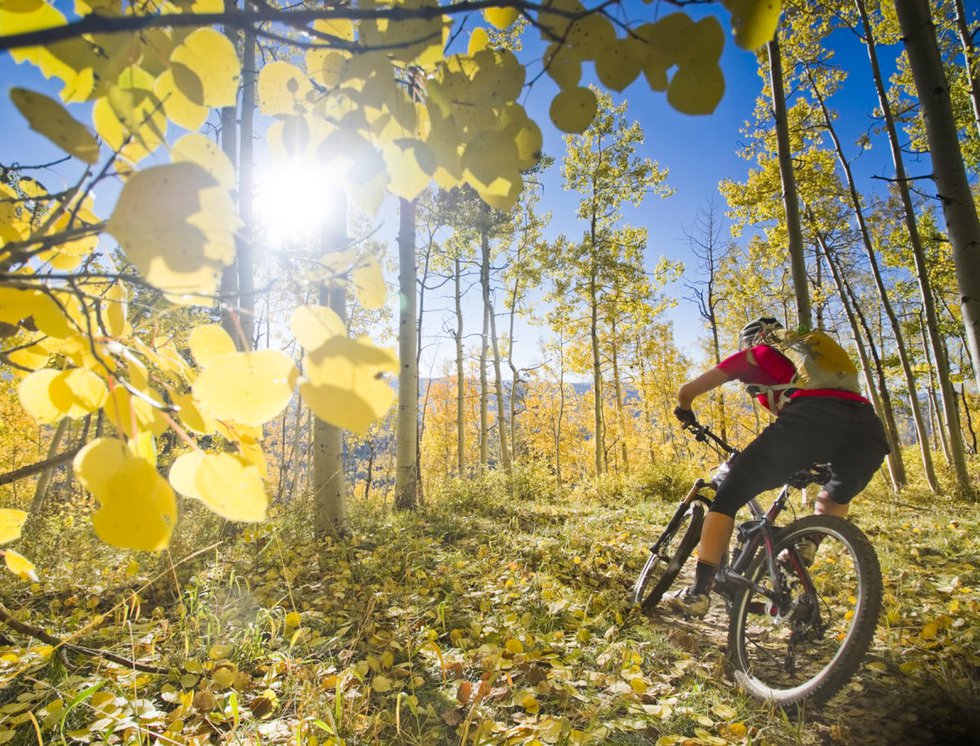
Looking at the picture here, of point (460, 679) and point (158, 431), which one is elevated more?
point (158, 431)

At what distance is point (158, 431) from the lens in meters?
0.59

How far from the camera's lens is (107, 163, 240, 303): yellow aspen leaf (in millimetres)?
318

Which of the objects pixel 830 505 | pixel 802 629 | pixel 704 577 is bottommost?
pixel 802 629

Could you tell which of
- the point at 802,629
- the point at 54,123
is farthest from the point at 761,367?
the point at 54,123

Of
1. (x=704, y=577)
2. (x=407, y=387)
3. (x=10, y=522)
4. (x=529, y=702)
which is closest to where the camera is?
(x=10, y=522)

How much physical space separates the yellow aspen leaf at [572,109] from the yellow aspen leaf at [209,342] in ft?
1.66

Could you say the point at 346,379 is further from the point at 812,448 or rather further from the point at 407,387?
the point at 407,387

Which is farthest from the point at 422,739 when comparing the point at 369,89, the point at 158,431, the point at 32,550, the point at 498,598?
the point at 32,550

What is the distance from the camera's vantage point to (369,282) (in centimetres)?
57

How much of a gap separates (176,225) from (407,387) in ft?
20.2

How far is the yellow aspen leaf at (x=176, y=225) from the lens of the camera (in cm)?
32

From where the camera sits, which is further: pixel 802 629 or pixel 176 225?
pixel 802 629

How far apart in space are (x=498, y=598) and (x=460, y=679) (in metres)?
0.98

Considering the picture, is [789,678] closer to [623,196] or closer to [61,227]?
[61,227]
